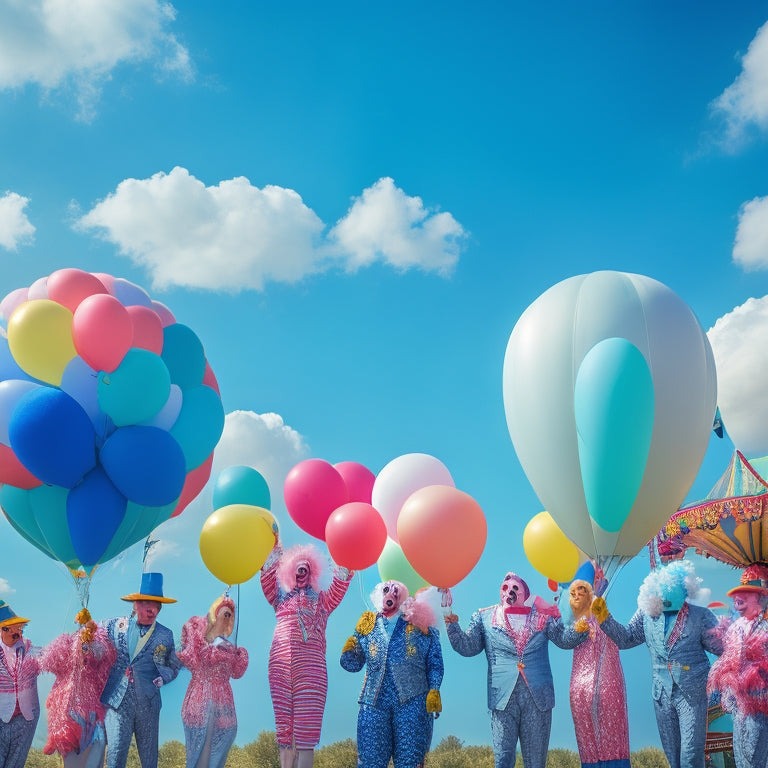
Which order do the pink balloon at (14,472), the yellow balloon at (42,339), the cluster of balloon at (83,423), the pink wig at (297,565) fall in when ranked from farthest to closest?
the pink balloon at (14,472), the yellow balloon at (42,339), the cluster of balloon at (83,423), the pink wig at (297,565)

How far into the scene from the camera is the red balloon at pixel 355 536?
6.31 metres

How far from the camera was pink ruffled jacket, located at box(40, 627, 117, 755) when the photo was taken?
20.0 feet

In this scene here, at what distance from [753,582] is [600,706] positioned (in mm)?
1517

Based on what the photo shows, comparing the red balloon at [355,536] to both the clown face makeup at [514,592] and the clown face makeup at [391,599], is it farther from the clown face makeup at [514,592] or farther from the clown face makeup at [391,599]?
the clown face makeup at [514,592]

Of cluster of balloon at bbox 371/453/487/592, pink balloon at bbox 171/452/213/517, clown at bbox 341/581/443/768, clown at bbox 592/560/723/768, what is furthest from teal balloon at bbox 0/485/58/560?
clown at bbox 592/560/723/768

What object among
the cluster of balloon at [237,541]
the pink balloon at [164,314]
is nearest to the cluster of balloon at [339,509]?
the cluster of balloon at [237,541]

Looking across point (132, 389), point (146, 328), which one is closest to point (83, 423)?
point (132, 389)

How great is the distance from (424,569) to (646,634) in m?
1.64

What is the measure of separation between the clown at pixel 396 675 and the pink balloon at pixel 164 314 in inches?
142

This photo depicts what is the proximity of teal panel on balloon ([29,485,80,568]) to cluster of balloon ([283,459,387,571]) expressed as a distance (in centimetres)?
182

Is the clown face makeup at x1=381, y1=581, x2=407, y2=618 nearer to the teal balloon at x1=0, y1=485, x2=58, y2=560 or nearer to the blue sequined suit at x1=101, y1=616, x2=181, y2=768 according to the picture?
the blue sequined suit at x1=101, y1=616, x2=181, y2=768

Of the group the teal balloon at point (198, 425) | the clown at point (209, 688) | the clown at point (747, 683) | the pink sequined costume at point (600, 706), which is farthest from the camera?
the teal balloon at point (198, 425)

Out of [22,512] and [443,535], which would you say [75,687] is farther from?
[443,535]

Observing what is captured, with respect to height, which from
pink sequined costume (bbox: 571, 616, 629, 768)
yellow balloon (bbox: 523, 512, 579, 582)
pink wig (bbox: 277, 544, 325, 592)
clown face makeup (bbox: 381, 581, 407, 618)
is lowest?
pink sequined costume (bbox: 571, 616, 629, 768)
